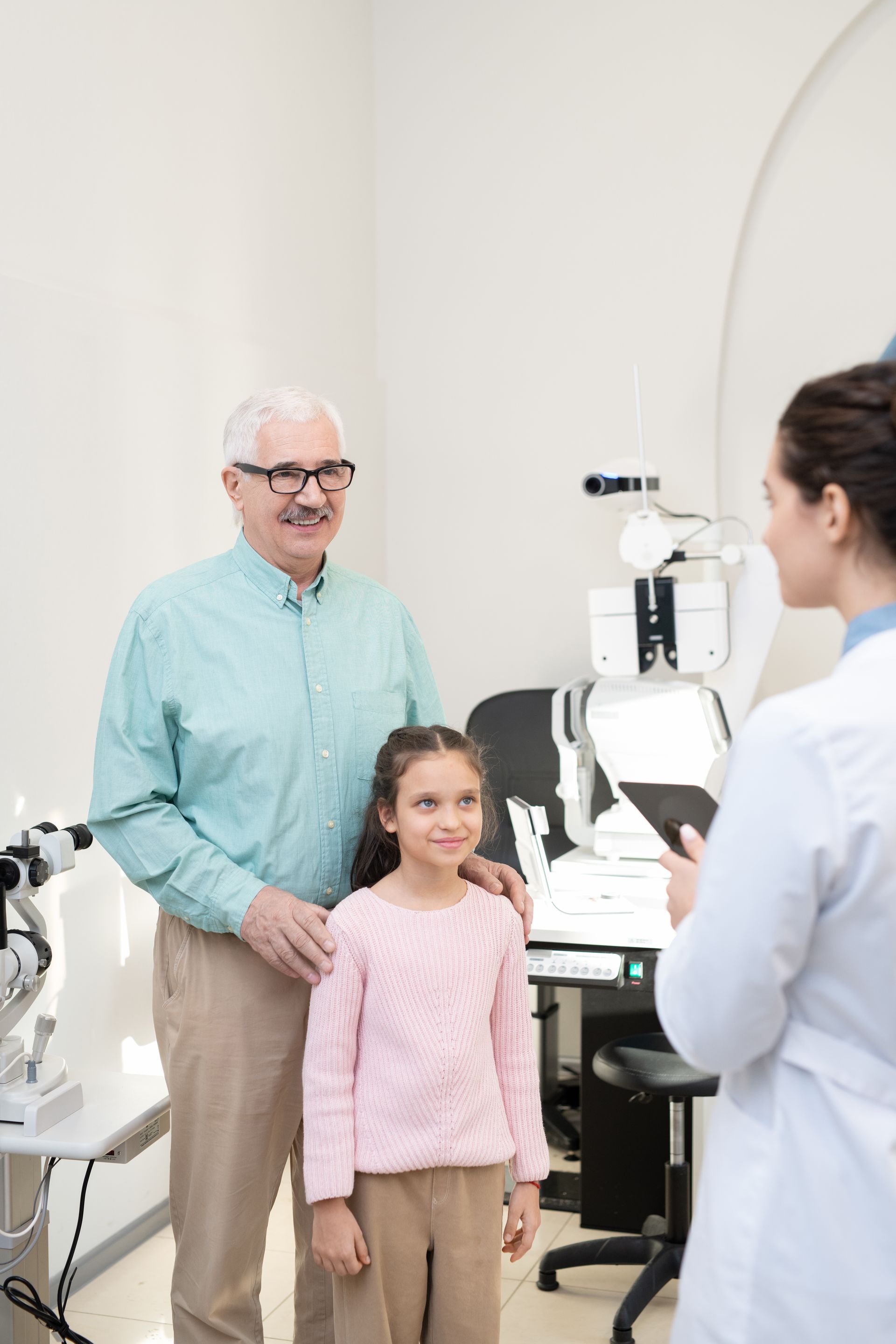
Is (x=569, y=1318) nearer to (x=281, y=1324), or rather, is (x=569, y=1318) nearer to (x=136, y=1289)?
(x=281, y=1324)

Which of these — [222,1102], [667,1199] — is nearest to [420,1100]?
[222,1102]

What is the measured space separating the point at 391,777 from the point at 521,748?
1.84 meters

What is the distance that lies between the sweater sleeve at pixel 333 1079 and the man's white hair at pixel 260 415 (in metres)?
0.73

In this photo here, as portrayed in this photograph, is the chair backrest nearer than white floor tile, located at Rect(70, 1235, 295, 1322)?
No

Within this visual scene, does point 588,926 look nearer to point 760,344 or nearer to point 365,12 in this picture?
point 760,344

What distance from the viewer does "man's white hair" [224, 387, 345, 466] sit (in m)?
1.79

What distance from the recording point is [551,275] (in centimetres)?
383

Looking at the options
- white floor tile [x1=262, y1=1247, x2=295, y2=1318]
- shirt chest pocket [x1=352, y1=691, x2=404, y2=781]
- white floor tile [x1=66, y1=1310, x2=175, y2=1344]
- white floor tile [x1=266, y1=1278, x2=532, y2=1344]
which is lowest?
white floor tile [x1=266, y1=1278, x2=532, y2=1344]

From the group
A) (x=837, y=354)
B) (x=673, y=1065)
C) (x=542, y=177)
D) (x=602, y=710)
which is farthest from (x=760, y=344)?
(x=673, y=1065)

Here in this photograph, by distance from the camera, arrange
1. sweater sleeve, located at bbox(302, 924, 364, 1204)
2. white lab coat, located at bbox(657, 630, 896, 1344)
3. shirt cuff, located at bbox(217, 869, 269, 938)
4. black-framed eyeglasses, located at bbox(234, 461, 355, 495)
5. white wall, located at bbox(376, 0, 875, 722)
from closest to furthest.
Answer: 1. white lab coat, located at bbox(657, 630, 896, 1344)
2. sweater sleeve, located at bbox(302, 924, 364, 1204)
3. shirt cuff, located at bbox(217, 869, 269, 938)
4. black-framed eyeglasses, located at bbox(234, 461, 355, 495)
5. white wall, located at bbox(376, 0, 875, 722)

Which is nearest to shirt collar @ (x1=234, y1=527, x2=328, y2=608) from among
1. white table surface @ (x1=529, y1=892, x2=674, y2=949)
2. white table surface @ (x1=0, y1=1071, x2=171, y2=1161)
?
white table surface @ (x1=0, y1=1071, x2=171, y2=1161)

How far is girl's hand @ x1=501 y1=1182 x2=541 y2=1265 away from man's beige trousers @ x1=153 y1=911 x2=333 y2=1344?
14.3 inches

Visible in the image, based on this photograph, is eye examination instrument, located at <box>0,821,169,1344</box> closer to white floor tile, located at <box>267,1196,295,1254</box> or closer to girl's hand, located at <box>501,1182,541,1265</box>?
girl's hand, located at <box>501,1182,541,1265</box>

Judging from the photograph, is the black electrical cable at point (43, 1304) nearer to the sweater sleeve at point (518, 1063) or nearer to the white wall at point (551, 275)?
the sweater sleeve at point (518, 1063)
